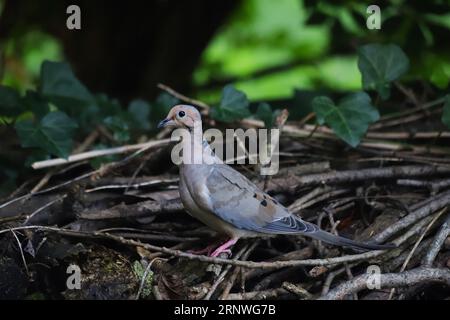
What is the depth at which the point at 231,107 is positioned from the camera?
4.17 meters

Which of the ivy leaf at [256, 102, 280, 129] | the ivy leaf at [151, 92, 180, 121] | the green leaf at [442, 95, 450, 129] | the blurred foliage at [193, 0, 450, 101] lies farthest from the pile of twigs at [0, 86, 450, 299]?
the blurred foliage at [193, 0, 450, 101]

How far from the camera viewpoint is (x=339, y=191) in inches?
146

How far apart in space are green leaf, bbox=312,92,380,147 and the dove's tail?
0.69 meters

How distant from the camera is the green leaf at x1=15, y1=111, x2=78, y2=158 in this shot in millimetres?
3877

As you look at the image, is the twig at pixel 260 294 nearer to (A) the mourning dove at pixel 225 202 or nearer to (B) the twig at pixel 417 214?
(A) the mourning dove at pixel 225 202

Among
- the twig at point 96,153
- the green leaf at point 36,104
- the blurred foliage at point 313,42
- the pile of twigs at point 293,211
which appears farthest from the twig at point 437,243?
the green leaf at point 36,104

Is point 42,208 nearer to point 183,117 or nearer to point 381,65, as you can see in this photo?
point 183,117

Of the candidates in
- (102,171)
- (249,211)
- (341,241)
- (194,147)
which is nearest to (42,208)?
(102,171)

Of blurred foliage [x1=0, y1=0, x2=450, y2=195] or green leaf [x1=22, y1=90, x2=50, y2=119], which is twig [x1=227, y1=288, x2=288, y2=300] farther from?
green leaf [x1=22, y1=90, x2=50, y2=119]

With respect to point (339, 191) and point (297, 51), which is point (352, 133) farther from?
point (297, 51)

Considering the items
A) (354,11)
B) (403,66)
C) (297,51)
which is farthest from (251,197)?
(297,51)

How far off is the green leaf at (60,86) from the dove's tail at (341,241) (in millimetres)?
1936

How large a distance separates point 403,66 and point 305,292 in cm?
176

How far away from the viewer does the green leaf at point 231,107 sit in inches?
163
